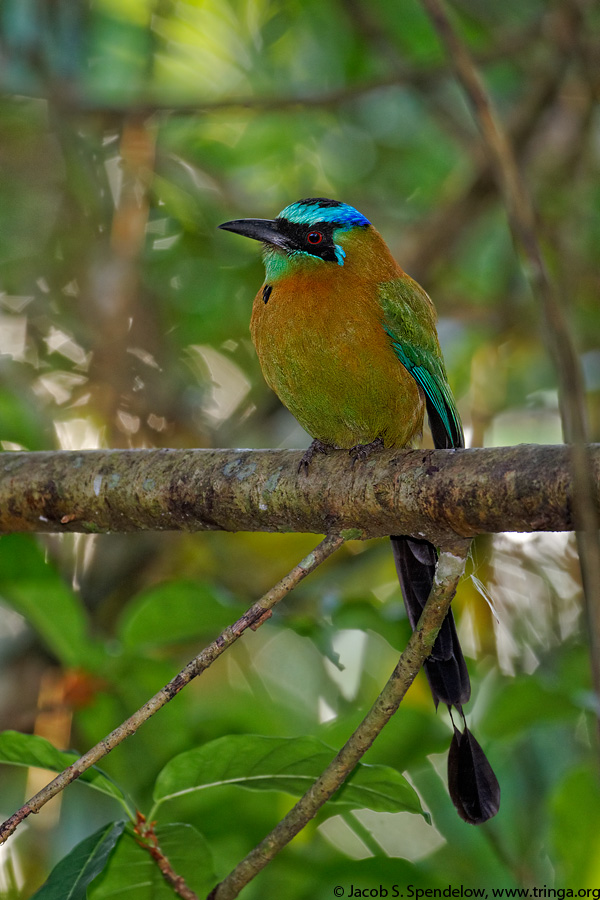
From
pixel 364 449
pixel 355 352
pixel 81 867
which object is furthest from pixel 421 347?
pixel 81 867

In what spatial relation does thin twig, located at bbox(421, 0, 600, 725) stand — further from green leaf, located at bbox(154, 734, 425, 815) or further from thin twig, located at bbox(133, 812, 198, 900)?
thin twig, located at bbox(133, 812, 198, 900)

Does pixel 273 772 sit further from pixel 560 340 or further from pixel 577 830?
pixel 560 340

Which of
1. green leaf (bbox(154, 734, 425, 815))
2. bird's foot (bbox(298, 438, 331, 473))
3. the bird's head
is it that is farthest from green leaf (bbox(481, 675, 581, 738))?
the bird's head

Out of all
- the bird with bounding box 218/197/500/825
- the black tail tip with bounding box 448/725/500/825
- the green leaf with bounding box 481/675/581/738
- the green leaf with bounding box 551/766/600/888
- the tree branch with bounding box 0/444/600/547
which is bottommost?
the green leaf with bounding box 551/766/600/888

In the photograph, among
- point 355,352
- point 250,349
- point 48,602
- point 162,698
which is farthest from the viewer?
point 250,349

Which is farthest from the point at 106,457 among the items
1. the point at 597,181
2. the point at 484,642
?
the point at 597,181

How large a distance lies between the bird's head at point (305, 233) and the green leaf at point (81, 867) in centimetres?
180

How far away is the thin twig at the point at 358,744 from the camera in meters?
1.89

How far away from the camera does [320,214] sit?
319 centimetres

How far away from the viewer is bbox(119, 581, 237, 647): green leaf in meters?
2.60

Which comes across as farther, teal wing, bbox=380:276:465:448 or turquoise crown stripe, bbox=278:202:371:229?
turquoise crown stripe, bbox=278:202:371:229

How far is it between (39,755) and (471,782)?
1028mm

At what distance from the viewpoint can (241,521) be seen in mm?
2393

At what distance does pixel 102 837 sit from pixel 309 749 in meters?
0.46
